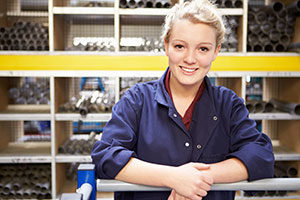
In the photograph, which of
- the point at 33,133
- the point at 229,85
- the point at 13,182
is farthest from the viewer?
the point at 33,133

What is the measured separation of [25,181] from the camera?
284 centimetres

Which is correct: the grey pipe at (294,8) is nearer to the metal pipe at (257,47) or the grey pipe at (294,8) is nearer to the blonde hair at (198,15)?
the metal pipe at (257,47)

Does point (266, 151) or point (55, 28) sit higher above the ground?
point (55, 28)

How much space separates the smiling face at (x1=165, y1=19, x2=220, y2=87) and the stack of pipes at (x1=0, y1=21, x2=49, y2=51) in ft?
6.74

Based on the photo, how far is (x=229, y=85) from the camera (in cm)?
311

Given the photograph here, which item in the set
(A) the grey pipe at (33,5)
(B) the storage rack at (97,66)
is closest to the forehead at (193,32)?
(B) the storage rack at (97,66)

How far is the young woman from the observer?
943 mm

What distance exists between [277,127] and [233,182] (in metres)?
2.63

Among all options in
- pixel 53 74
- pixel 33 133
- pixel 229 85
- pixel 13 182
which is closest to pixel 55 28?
pixel 53 74

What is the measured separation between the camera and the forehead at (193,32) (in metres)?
1.00

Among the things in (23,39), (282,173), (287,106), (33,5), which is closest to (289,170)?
Answer: (282,173)

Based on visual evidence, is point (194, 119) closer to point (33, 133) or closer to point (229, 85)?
point (229, 85)

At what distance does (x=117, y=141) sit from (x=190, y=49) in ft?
1.37

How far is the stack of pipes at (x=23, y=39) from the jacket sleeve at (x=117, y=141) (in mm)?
1963
